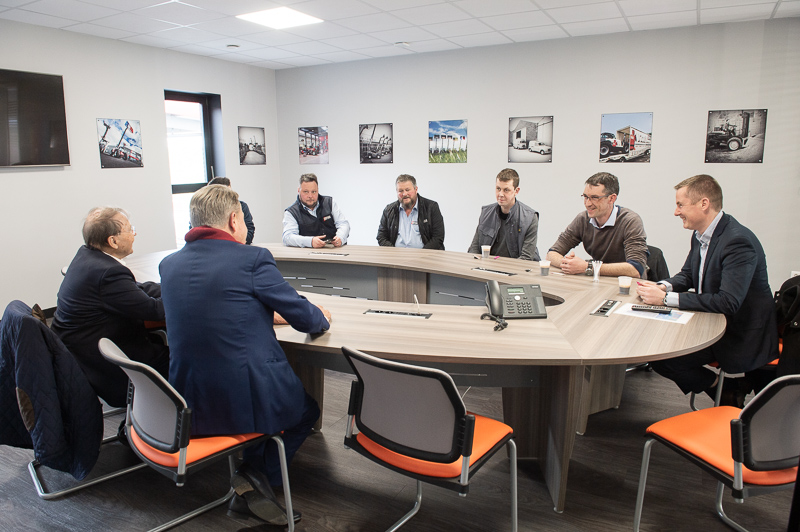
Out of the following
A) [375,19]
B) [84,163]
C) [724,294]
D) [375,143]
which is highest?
[375,19]

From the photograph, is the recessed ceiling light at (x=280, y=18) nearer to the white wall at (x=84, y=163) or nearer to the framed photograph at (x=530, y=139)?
the white wall at (x=84, y=163)

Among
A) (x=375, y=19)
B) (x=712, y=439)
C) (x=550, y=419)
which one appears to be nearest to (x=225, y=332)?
(x=550, y=419)

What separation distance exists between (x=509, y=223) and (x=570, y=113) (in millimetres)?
2450

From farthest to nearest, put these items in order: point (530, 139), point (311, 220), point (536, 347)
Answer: point (530, 139) < point (311, 220) < point (536, 347)

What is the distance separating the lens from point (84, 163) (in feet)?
18.4

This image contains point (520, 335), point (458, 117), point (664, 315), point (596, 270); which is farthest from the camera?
point (458, 117)

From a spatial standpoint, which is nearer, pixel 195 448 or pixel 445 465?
pixel 445 465

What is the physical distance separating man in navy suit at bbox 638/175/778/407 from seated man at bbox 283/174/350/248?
2930mm

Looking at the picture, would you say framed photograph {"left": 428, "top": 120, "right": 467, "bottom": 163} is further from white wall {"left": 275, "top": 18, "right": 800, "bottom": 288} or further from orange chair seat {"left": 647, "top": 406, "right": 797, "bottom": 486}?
orange chair seat {"left": 647, "top": 406, "right": 797, "bottom": 486}

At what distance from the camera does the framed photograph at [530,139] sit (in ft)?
20.4

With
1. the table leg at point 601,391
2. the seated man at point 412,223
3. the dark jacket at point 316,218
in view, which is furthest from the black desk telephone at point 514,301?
the dark jacket at point 316,218

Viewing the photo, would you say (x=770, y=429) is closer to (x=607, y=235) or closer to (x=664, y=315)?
(x=664, y=315)

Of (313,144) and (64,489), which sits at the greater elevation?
(313,144)

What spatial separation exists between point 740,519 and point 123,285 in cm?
294
